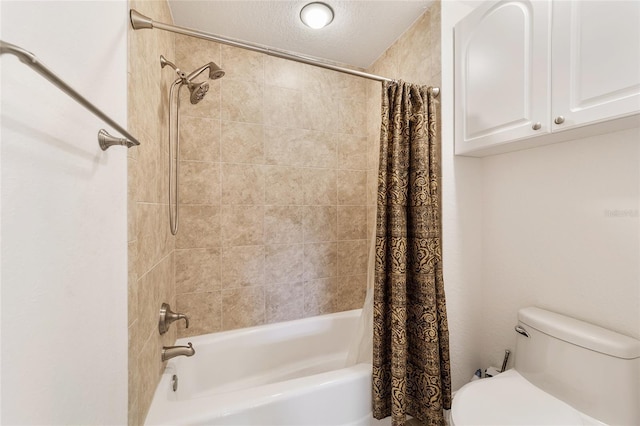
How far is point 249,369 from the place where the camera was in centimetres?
174

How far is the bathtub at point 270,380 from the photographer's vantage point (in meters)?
1.04

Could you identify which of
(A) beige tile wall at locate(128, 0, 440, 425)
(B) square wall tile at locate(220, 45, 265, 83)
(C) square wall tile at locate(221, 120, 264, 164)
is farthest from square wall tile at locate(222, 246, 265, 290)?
(B) square wall tile at locate(220, 45, 265, 83)

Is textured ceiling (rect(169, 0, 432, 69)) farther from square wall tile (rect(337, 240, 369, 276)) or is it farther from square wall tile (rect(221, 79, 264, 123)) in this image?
square wall tile (rect(337, 240, 369, 276))

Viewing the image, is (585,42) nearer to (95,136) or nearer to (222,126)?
(95,136)

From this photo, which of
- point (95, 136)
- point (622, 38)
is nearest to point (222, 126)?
point (95, 136)

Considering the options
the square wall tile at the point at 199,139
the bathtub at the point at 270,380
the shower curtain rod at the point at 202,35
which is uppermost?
the shower curtain rod at the point at 202,35

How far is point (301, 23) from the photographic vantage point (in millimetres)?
1681

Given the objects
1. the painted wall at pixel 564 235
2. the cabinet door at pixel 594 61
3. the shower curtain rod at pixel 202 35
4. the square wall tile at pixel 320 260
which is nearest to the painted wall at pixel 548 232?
the painted wall at pixel 564 235

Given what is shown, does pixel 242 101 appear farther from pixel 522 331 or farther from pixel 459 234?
pixel 522 331

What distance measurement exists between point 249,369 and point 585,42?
2.35 m

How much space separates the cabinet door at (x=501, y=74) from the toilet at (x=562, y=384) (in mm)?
863

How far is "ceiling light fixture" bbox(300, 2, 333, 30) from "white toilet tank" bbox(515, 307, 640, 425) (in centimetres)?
197

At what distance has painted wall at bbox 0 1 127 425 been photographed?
41 cm

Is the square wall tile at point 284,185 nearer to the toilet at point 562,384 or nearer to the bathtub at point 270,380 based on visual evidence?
the bathtub at point 270,380
